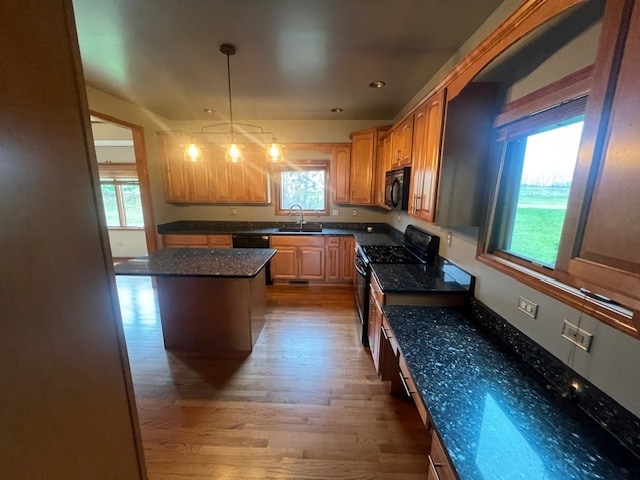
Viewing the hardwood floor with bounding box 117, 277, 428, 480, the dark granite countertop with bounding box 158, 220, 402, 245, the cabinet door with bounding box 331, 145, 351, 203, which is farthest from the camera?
the cabinet door with bounding box 331, 145, 351, 203

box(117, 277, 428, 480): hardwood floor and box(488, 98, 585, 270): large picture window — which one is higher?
box(488, 98, 585, 270): large picture window

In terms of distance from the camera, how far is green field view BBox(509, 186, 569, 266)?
1.25m

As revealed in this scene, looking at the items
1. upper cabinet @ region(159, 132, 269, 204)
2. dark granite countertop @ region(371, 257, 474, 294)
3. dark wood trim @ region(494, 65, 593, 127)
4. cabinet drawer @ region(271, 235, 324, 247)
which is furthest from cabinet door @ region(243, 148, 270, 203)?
dark wood trim @ region(494, 65, 593, 127)

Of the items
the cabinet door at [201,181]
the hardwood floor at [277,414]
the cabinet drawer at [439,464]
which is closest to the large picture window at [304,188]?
the cabinet door at [201,181]

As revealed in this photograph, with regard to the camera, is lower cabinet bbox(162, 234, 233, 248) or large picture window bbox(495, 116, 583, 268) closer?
large picture window bbox(495, 116, 583, 268)

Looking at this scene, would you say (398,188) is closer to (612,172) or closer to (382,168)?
(382,168)

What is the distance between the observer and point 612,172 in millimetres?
604

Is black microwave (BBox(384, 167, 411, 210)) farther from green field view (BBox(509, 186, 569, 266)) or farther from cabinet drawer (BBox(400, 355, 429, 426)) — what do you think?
cabinet drawer (BBox(400, 355, 429, 426))

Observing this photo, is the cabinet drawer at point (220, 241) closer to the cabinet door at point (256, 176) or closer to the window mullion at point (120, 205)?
the cabinet door at point (256, 176)

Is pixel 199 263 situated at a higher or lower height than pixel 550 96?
lower

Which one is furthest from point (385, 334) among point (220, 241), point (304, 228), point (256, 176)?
point (256, 176)

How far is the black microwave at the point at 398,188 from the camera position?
267 cm

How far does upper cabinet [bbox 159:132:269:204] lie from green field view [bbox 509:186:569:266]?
3.73 meters

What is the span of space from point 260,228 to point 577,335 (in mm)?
4256
